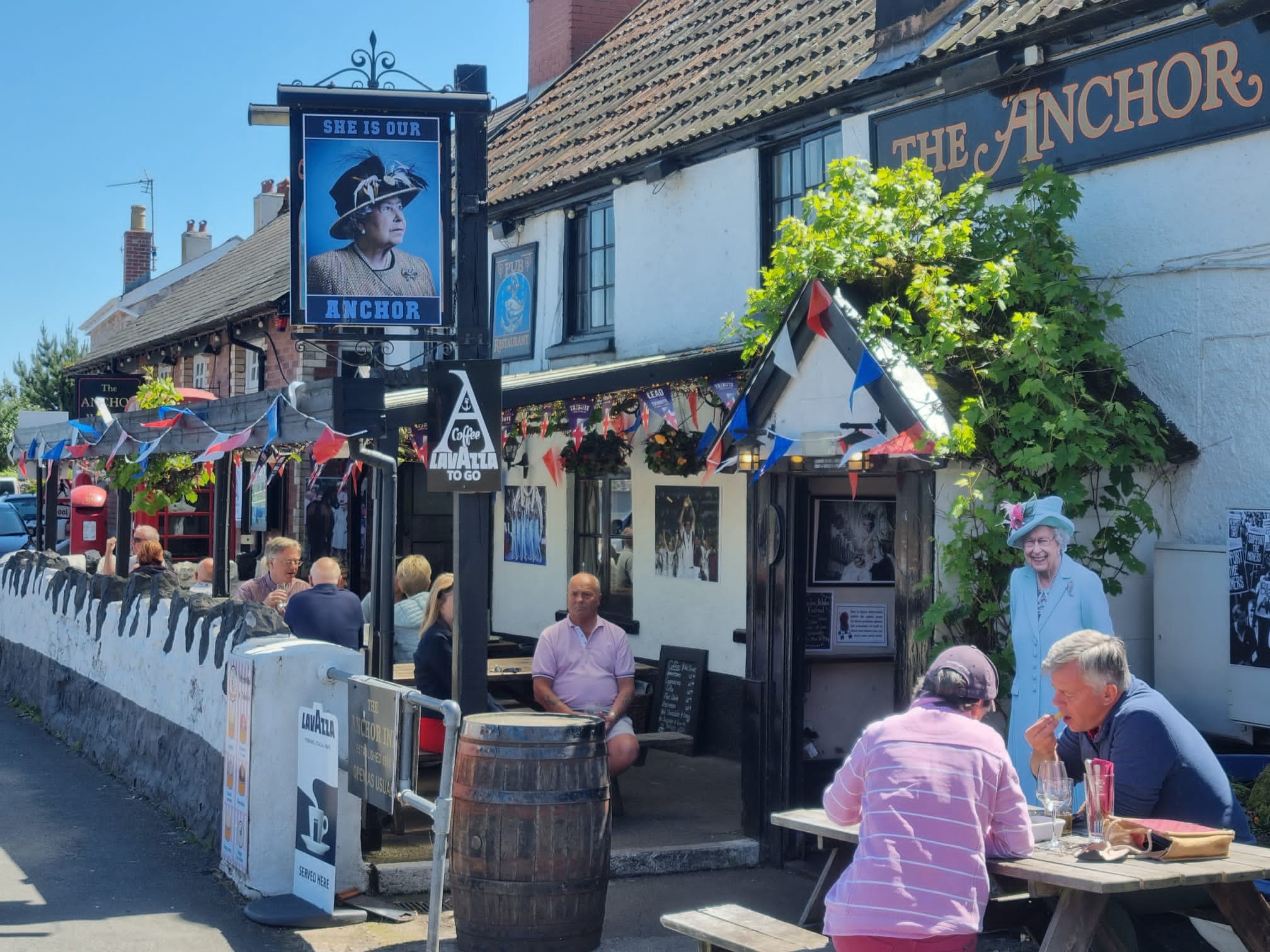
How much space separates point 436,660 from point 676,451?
290cm

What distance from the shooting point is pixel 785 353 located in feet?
24.7

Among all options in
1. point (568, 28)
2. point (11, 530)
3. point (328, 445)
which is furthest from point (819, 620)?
point (11, 530)

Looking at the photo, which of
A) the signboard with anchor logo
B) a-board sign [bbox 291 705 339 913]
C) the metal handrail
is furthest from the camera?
the signboard with anchor logo

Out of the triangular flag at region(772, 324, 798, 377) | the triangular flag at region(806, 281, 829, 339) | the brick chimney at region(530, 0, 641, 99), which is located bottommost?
the triangular flag at region(772, 324, 798, 377)

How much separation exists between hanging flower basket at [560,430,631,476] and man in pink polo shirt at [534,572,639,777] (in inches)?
122

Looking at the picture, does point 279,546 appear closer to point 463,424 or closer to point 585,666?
point 585,666

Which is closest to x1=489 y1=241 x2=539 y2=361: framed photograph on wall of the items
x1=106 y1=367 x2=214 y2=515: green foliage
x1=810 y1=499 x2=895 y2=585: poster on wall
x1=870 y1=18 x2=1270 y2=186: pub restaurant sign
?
x1=106 y1=367 x2=214 y2=515: green foliage

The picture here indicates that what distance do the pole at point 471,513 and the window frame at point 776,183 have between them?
9.75 ft

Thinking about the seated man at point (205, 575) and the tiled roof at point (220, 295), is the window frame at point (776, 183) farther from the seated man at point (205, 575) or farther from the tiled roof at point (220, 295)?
the tiled roof at point (220, 295)

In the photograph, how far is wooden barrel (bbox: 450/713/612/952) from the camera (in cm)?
587

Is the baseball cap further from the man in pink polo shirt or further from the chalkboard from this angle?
the chalkboard

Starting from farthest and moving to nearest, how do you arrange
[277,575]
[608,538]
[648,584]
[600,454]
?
[608,538] → [648,584] → [600,454] → [277,575]

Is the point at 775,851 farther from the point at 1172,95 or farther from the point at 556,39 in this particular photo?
the point at 556,39

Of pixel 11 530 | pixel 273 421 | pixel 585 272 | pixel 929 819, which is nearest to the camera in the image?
pixel 929 819
